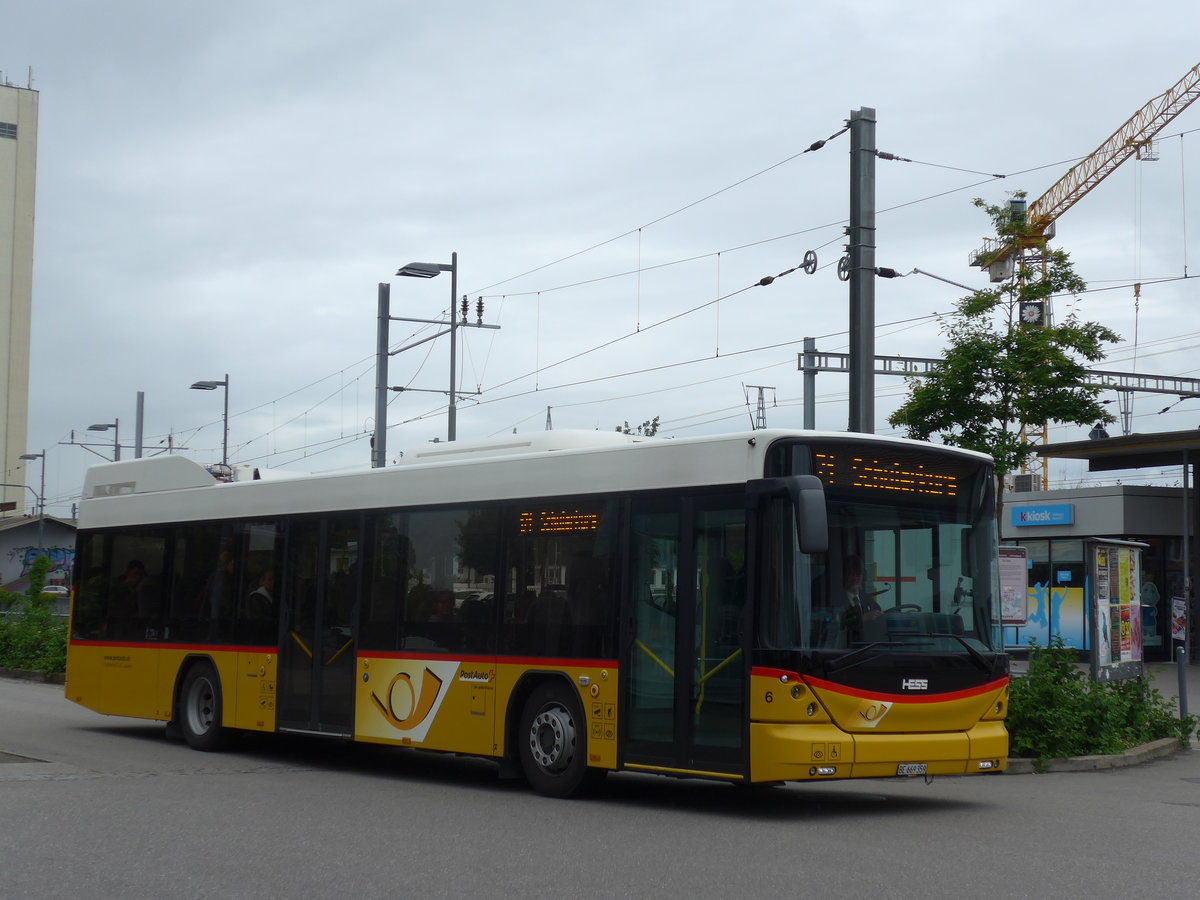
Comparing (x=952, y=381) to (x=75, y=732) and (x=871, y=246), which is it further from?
(x=75, y=732)

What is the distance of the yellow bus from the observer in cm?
1057

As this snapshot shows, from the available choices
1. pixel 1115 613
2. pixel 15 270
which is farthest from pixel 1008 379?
pixel 15 270

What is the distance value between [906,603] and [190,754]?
814cm

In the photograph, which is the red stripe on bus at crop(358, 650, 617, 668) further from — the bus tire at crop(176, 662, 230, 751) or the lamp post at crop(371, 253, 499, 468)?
the lamp post at crop(371, 253, 499, 468)

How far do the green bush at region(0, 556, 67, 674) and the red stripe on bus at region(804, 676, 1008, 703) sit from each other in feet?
72.5

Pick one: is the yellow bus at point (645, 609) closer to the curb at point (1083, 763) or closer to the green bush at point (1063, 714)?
the curb at point (1083, 763)

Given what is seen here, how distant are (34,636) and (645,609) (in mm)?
24182

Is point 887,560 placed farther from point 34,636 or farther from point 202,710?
point 34,636

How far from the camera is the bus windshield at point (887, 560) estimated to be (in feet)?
34.6

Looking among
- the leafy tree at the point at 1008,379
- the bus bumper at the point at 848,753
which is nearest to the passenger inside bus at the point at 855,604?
the bus bumper at the point at 848,753

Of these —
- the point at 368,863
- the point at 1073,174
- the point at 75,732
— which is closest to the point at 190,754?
the point at 75,732

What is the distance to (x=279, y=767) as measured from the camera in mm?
14664

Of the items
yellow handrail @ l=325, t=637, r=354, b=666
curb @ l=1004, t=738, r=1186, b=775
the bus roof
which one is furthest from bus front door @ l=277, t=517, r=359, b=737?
curb @ l=1004, t=738, r=1186, b=775

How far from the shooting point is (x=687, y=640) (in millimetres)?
11062
